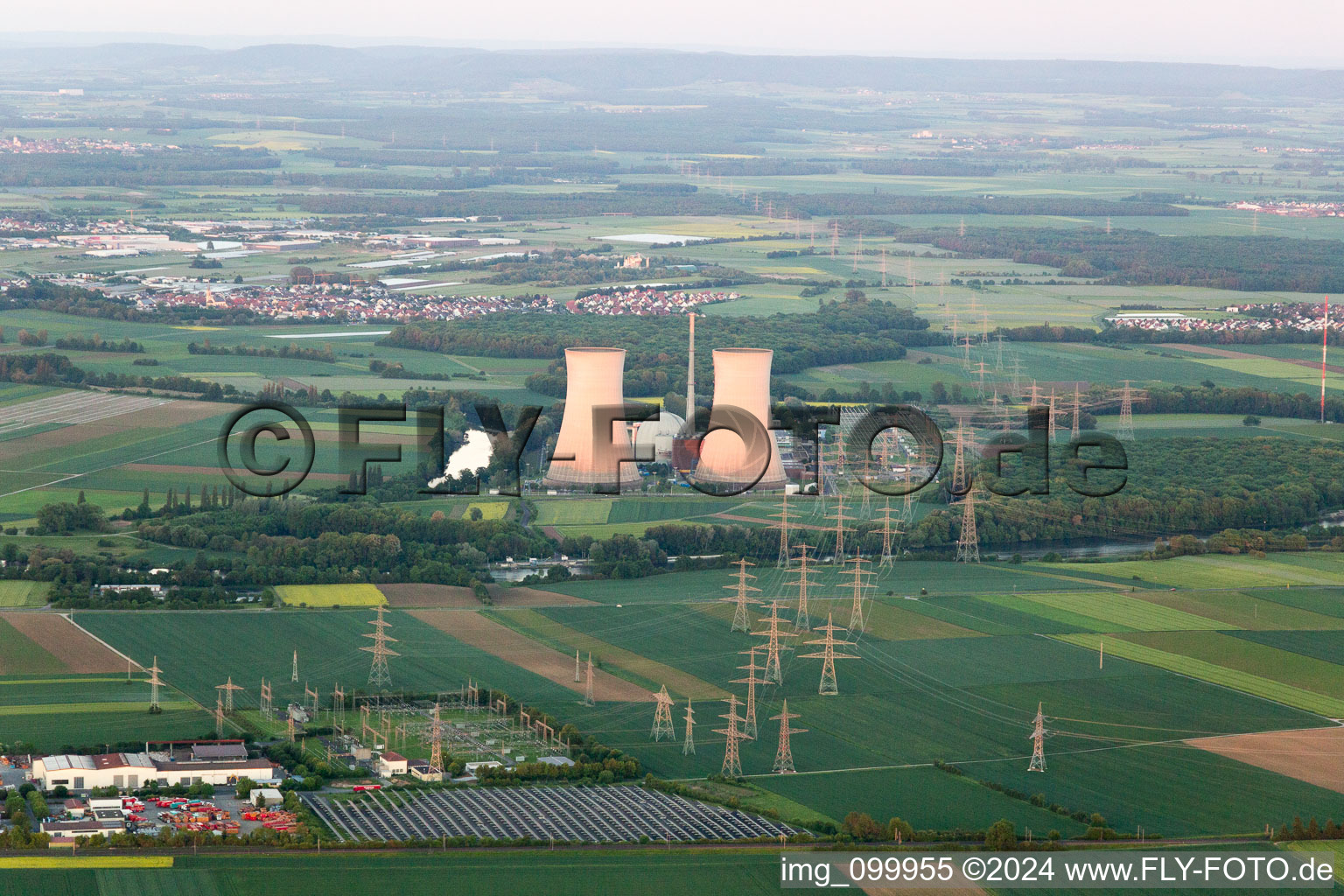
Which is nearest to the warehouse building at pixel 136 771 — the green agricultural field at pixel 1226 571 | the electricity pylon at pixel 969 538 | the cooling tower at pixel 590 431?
the cooling tower at pixel 590 431

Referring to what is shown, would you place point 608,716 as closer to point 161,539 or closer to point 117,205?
point 161,539

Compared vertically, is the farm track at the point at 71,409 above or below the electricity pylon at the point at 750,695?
above

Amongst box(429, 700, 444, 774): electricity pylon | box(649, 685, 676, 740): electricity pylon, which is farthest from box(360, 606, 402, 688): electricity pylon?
box(649, 685, 676, 740): electricity pylon

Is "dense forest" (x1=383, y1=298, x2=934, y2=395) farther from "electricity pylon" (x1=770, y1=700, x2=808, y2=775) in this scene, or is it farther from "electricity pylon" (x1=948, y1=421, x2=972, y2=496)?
"electricity pylon" (x1=770, y1=700, x2=808, y2=775)

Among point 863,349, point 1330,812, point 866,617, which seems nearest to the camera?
point 1330,812

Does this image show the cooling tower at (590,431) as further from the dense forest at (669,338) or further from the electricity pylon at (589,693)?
the dense forest at (669,338)

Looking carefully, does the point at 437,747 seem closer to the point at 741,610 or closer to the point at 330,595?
the point at 741,610

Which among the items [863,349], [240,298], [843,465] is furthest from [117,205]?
[843,465]
